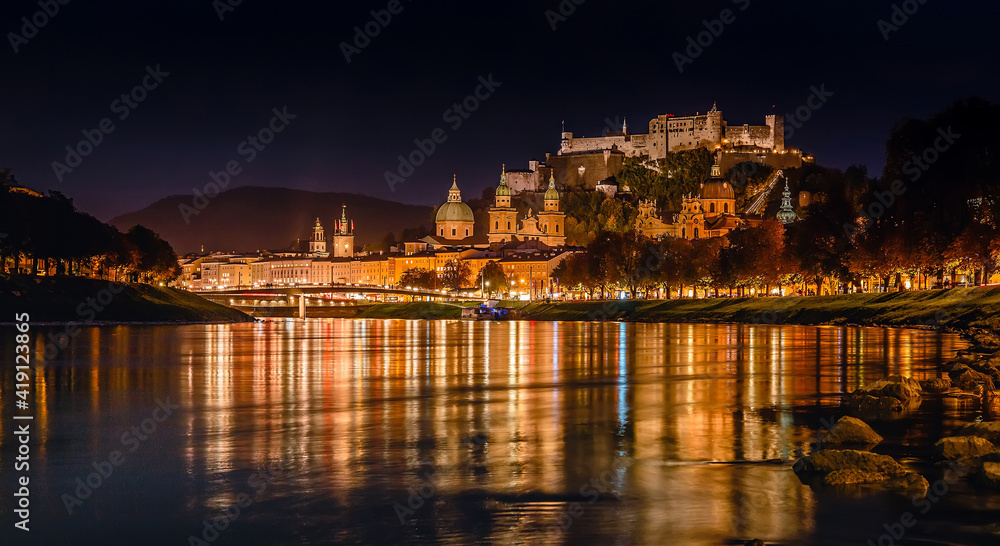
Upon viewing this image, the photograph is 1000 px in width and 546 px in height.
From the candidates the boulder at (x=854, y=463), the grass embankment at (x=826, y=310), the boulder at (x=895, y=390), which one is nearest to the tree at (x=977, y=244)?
the grass embankment at (x=826, y=310)

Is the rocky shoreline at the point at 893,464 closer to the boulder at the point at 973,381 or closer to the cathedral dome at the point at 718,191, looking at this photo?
the boulder at the point at 973,381

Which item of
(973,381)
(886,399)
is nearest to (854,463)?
(886,399)

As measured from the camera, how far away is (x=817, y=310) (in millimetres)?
80312

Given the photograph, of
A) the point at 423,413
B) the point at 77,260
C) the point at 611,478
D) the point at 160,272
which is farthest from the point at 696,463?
the point at 160,272

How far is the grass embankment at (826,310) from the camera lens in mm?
60781

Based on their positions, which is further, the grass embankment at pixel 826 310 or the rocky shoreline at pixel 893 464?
the grass embankment at pixel 826 310

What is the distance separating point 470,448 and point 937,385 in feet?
45.6

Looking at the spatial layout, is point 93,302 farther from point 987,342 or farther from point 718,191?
point 718,191

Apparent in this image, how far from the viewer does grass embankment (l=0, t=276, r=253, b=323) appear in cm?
8075

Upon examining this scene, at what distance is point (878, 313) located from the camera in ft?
233

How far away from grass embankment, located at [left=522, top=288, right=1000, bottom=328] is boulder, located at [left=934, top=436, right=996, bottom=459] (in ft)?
129

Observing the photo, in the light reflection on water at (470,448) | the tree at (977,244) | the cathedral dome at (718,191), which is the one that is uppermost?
the cathedral dome at (718,191)

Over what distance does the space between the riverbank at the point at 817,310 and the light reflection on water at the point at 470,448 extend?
20.9m

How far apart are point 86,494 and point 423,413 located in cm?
1078
